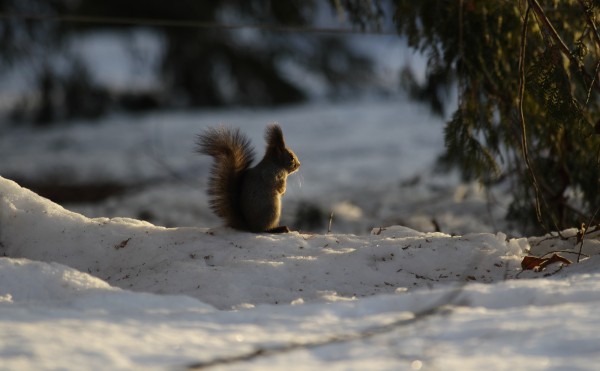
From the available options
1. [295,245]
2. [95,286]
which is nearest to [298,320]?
[95,286]

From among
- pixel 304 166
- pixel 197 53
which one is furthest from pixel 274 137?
pixel 197 53

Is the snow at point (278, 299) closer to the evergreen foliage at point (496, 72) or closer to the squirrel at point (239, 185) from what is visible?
the squirrel at point (239, 185)

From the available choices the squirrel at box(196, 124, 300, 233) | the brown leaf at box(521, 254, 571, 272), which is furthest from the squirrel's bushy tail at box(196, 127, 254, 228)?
the brown leaf at box(521, 254, 571, 272)

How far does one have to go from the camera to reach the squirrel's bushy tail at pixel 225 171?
3824mm

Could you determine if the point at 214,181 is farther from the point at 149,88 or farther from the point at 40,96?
the point at 149,88

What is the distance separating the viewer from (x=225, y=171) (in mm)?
3855

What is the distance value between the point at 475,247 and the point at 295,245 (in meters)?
0.77

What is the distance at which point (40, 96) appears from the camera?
39.9 feet

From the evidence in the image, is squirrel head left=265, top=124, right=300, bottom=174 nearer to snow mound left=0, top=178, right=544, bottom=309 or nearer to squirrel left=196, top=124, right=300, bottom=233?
squirrel left=196, top=124, right=300, bottom=233

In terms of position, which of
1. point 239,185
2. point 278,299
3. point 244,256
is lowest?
point 278,299

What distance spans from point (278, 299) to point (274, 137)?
1.07 meters

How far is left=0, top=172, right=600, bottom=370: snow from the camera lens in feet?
7.79

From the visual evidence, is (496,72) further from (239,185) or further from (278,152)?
(239,185)

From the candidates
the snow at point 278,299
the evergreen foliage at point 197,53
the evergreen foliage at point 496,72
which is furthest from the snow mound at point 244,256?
the evergreen foliage at point 197,53
